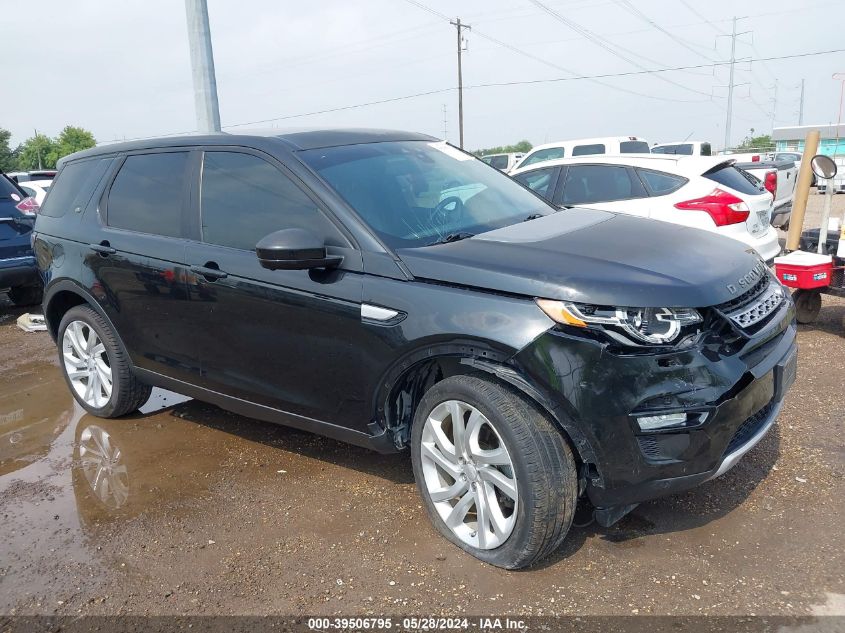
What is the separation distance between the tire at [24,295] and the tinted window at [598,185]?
6.90m

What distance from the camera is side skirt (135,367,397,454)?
130 inches

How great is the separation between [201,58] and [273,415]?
7318 mm

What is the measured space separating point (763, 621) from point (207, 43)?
9333 mm

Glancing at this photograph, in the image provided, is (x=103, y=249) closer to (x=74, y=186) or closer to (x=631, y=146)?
(x=74, y=186)

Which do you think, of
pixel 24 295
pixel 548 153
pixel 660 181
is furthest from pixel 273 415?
pixel 548 153

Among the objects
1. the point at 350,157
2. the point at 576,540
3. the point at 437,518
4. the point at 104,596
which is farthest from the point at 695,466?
the point at 104,596

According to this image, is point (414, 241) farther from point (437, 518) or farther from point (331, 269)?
point (437, 518)

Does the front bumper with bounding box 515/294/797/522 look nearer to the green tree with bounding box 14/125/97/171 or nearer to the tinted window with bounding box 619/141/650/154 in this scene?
the tinted window with bounding box 619/141/650/154

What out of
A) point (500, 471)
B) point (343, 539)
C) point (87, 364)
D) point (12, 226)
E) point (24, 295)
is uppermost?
point (12, 226)

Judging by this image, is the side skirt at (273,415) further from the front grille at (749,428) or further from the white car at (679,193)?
the white car at (679,193)

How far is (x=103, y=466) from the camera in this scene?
13.8ft

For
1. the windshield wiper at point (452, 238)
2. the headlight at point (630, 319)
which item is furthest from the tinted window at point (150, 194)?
the headlight at point (630, 319)

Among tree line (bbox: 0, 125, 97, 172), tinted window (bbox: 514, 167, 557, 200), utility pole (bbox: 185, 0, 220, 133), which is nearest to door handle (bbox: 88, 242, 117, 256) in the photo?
tinted window (bbox: 514, 167, 557, 200)

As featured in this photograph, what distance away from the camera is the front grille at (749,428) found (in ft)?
9.15
